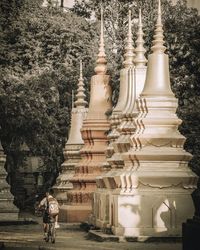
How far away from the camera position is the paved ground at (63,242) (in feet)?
59.1

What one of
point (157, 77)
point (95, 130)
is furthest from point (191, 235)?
point (95, 130)

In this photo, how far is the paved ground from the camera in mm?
18016

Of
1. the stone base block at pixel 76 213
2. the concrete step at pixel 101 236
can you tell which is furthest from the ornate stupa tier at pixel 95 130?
the concrete step at pixel 101 236

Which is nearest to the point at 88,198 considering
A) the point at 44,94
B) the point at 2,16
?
the point at 44,94

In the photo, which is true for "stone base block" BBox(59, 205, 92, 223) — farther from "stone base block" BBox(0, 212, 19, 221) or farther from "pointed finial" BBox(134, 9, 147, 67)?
"pointed finial" BBox(134, 9, 147, 67)

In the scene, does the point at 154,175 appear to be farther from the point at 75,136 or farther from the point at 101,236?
the point at 75,136

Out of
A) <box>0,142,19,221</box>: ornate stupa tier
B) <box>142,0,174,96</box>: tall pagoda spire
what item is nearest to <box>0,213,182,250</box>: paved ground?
<box>0,142,19,221</box>: ornate stupa tier

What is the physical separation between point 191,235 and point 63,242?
7.26 metres

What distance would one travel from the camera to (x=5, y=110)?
3762 cm

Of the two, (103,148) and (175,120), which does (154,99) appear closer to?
(175,120)

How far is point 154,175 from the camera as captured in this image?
1948 cm

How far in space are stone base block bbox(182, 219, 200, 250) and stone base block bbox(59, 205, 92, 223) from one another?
14.6 metres

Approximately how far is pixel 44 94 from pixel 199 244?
1087 inches

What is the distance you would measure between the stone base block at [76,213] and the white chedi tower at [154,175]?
869 cm
